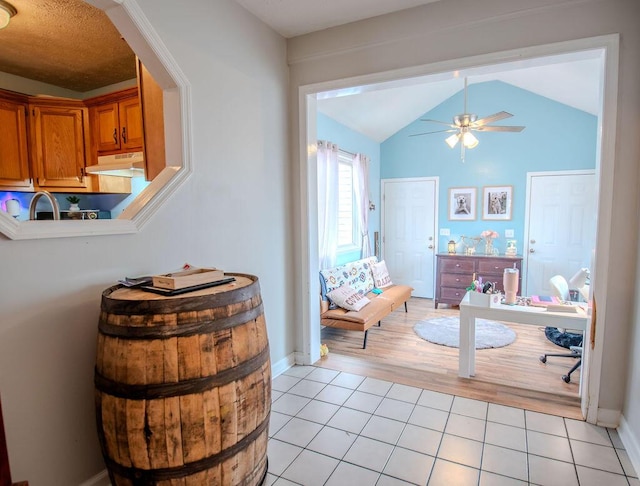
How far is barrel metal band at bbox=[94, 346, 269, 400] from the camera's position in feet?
3.99

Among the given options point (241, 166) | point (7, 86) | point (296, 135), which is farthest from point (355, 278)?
point (7, 86)

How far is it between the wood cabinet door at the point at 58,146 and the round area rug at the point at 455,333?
3.83m

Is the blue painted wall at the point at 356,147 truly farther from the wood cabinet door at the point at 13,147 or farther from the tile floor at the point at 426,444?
the wood cabinet door at the point at 13,147

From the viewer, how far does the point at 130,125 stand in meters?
3.10

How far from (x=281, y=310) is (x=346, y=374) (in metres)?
0.71

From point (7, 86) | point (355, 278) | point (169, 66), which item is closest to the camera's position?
point (169, 66)

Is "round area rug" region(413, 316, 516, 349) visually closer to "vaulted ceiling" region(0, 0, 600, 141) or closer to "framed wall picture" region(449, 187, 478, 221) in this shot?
"framed wall picture" region(449, 187, 478, 221)

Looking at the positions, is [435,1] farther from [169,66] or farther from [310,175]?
[169,66]

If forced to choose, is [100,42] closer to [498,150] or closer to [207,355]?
[207,355]

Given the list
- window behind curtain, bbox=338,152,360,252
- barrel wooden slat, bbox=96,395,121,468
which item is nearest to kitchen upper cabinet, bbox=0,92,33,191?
barrel wooden slat, bbox=96,395,121,468

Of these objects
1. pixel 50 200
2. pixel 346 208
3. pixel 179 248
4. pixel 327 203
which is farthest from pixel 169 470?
pixel 346 208

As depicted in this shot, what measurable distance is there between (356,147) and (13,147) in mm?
3983

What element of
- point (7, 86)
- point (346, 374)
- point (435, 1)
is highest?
point (435, 1)

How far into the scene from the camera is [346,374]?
283 cm
